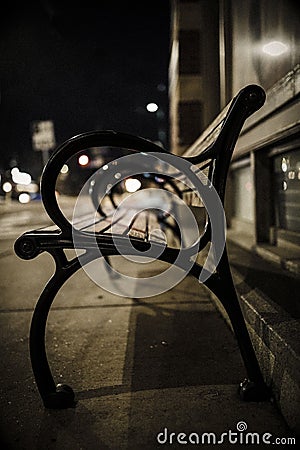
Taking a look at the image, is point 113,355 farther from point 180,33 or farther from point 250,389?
point 180,33

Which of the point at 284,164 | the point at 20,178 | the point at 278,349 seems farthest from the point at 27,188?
the point at 278,349

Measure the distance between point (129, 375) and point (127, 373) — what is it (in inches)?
1.3

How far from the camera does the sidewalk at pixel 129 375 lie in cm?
231

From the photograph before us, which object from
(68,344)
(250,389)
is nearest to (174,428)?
(250,389)

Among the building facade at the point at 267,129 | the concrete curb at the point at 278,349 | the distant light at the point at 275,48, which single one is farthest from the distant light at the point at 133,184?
the concrete curb at the point at 278,349

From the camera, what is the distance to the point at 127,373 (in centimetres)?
299

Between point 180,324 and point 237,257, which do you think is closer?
point 180,324

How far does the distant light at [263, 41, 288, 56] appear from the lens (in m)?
4.44

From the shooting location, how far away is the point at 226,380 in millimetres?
2850

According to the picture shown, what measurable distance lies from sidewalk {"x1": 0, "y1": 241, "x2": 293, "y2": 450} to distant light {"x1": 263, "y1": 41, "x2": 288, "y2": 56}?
2.26 m

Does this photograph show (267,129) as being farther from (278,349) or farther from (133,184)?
(278,349)

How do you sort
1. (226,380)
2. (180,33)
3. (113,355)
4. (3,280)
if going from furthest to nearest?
(180,33) → (3,280) → (113,355) → (226,380)

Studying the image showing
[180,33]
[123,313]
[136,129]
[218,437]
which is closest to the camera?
[218,437]

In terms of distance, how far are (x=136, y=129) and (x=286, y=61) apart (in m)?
24.6
